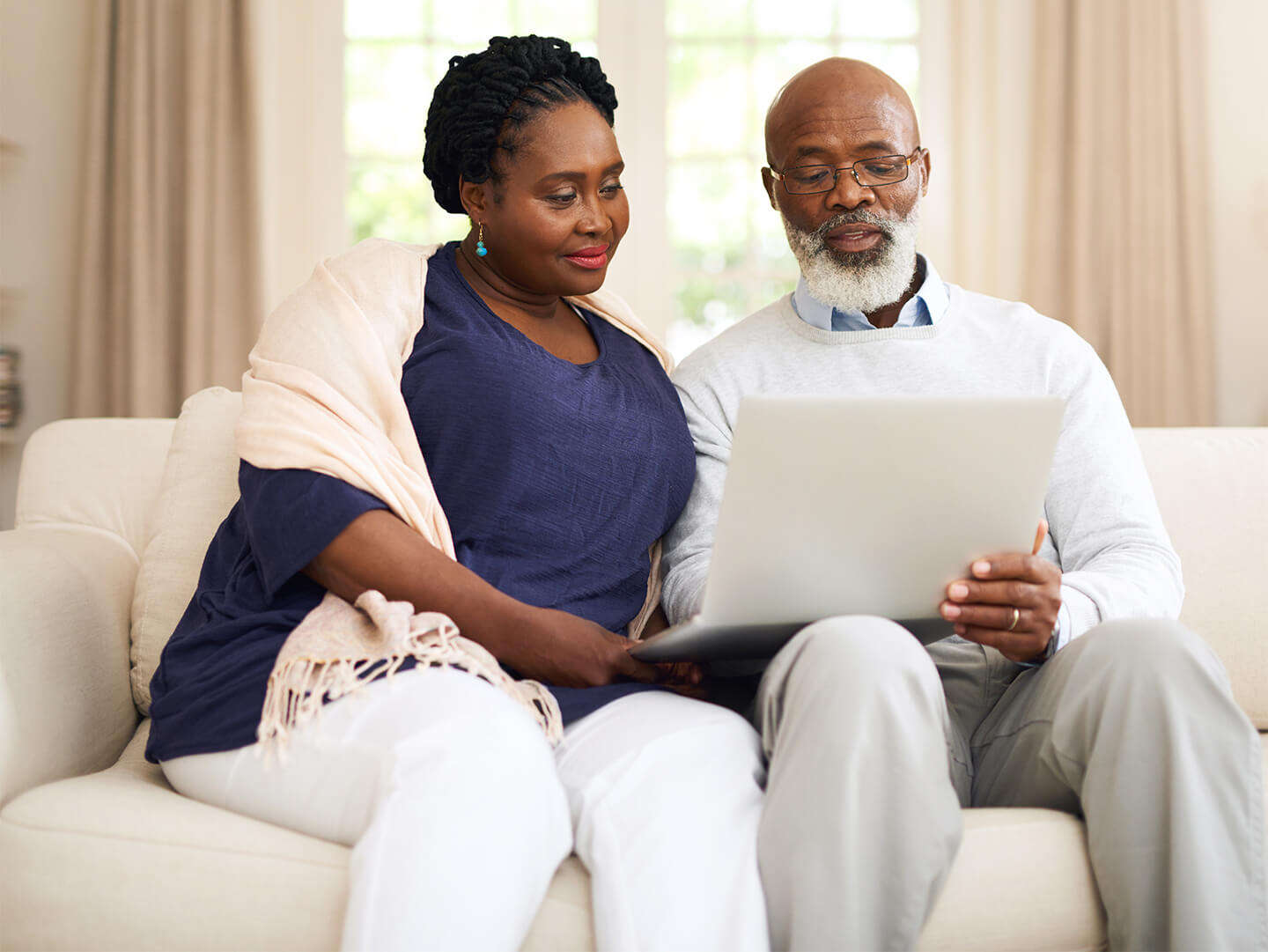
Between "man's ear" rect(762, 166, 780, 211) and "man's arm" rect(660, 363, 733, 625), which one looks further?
"man's ear" rect(762, 166, 780, 211)

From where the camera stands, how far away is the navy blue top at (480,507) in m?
1.23

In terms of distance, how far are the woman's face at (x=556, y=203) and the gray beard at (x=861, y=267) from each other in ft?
1.16

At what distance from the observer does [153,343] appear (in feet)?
11.4

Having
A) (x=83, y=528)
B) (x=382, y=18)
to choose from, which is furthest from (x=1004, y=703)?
(x=382, y=18)

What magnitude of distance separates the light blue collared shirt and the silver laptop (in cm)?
61

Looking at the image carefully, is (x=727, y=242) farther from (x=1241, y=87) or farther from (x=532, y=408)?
(x=532, y=408)

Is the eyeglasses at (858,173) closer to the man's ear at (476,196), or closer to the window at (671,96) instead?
the man's ear at (476,196)

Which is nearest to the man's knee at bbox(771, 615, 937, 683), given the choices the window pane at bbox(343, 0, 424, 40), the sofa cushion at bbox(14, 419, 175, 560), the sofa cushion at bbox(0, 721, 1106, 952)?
the sofa cushion at bbox(0, 721, 1106, 952)

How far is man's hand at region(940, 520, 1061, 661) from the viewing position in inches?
45.9

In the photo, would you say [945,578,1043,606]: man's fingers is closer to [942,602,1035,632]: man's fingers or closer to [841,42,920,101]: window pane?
[942,602,1035,632]: man's fingers

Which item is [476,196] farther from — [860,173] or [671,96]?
[671,96]

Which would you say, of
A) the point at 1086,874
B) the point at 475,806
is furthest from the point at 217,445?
the point at 1086,874

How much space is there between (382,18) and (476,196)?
2561mm

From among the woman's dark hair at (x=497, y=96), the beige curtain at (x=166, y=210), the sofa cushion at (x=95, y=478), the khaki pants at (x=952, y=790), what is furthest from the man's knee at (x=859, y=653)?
the beige curtain at (x=166, y=210)
